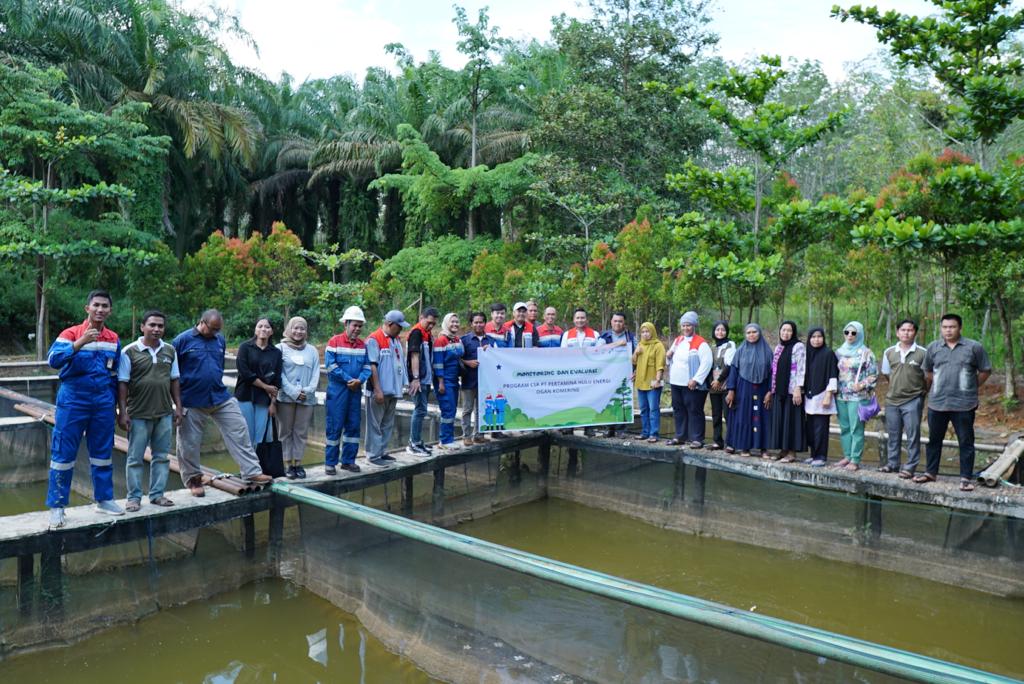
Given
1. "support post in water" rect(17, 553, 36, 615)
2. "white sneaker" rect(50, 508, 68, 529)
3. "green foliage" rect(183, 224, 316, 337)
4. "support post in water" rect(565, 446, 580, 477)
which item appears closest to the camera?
"support post in water" rect(17, 553, 36, 615)

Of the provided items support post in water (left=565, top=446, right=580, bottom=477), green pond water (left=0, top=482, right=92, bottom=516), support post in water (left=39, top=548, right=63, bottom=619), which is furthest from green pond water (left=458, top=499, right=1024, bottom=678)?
green pond water (left=0, top=482, right=92, bottom=516)

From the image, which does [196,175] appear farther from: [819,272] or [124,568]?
[124,568]

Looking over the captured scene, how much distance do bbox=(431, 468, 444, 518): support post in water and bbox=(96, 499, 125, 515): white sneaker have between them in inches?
121

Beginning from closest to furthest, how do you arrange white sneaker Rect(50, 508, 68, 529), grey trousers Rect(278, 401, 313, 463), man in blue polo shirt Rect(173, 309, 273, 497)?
white sneaker Rect(50, 508, 68, 529)
man in blue polo shirt Rect(173, 309, 273, 497)
grey trousers Rect(278, 401, 313, 463)

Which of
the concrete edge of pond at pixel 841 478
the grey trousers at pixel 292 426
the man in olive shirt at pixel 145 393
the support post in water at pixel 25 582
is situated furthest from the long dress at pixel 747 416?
the support post in water at pixel 25 582

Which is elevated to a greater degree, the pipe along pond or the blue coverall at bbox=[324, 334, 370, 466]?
the blue coverall at bbox=[324, 334, 370, 466]

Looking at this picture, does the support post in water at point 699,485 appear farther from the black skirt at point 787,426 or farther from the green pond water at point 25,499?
the green pond water at point 25,499

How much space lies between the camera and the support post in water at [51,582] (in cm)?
486

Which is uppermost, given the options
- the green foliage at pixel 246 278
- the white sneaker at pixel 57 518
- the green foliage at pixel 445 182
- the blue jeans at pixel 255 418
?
the green foliage at pixel 445 182

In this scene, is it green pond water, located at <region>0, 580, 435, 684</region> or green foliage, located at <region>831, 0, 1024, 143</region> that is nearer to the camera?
green pond water, located at <region>0, 580, 435, 684</region>

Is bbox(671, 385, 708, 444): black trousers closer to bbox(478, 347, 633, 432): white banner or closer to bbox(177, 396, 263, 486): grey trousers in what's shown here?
bbox(478, 347, 633, 432): white banner

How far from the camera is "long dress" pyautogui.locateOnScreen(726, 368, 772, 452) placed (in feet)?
24.9

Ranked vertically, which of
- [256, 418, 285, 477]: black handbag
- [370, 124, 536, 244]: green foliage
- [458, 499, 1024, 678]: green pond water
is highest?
[370, 124, 536, 244]: green foliage

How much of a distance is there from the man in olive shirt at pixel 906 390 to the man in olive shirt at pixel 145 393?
598cm
